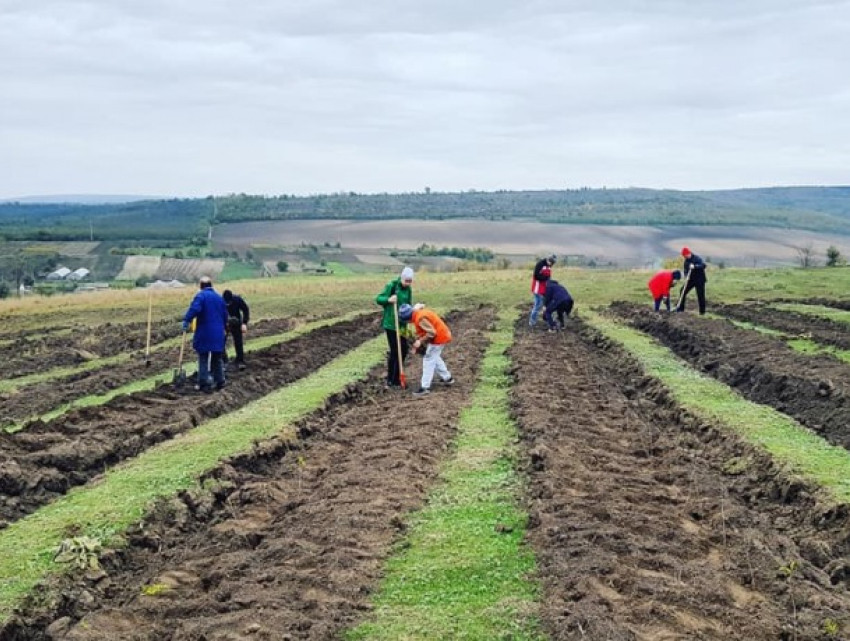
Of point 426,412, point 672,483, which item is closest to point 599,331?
point 426,412

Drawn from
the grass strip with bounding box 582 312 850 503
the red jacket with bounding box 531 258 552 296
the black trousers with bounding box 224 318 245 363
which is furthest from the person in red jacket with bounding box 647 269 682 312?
the black trousers with bounding box 224 318 245 363

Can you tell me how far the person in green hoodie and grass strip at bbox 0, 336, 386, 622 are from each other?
1.71 metres

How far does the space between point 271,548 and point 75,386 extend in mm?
15053

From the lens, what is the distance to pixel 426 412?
1766 cm

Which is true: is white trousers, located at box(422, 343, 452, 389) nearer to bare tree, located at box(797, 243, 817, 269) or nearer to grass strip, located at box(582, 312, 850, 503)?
grass strip, located at box(582, 312, 850, 503)

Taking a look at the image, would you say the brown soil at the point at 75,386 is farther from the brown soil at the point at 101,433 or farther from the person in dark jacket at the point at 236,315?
the brown soil at the point at 101,433

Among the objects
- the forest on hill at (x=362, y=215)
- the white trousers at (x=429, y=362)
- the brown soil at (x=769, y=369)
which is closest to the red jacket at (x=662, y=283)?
the brown soil at (x=769, y=369)

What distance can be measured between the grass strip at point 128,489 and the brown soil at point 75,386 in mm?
5116

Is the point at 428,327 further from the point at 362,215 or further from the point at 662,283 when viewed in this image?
the point at 362,215

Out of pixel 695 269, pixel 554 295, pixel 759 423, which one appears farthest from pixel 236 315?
pixel 695 269

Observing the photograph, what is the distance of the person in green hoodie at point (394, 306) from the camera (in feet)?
66.0

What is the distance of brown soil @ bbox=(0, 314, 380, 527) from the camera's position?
13789 mm

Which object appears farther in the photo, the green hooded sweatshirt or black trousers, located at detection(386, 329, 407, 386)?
black trousers, located at detection(386, 329, 407, 386)

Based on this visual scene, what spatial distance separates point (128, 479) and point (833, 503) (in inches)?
344
